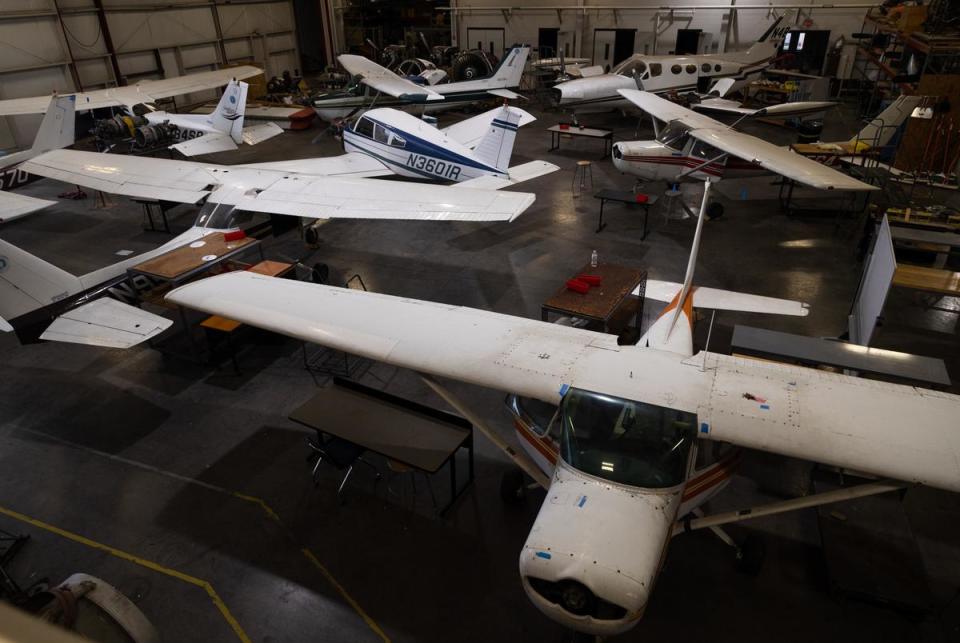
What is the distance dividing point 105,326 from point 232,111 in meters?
11.5

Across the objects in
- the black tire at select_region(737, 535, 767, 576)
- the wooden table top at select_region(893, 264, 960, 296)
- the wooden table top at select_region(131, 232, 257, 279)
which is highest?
the wooden table top at select_region(131, 232, 257, 279)

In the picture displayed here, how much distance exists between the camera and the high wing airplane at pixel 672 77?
2038 cm

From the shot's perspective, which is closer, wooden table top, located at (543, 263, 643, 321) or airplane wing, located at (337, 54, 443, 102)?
wooden table top, located at (543, 263, 643, 321)

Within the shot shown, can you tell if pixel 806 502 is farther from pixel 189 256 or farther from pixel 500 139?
pixel 500 139

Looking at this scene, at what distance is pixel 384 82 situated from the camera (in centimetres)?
1950

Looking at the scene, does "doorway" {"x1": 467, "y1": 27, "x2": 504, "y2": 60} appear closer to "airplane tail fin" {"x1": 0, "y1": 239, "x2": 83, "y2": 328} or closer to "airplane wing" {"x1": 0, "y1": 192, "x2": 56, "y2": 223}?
"airplane wing" {"x1": 0, "y1": 192, "x2": 56, "y2": 223}

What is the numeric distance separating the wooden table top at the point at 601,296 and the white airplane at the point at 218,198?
180 cm

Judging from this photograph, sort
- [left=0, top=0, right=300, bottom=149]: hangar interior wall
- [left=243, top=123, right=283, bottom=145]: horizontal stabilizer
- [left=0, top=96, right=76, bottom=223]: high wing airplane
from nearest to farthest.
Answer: [left=0, top=96, right=76, bottom=223]: high wing airplane → [left=243, top=123, right=283, bottom=145]: horizontal stabilizer → [left=0, top=0, right=300, bottom=149]: hangar interior wall

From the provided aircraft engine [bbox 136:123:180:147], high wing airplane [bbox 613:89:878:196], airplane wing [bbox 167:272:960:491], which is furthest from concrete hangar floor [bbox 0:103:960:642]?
aircraft engine [bbox 136:123:180:147]

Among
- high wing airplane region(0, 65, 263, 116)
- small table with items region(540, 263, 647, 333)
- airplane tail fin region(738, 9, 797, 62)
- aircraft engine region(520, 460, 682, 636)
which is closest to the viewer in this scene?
aircraft engine region(520, 460, 682, 636)

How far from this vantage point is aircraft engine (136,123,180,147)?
58.5 ft

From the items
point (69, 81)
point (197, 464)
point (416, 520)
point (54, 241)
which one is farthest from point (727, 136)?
point (69, 81)

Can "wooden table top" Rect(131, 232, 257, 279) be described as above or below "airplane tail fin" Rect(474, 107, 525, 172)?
below

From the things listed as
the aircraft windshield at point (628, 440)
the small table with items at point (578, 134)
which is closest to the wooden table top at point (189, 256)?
the aircraft windshield at point (628, 440)
